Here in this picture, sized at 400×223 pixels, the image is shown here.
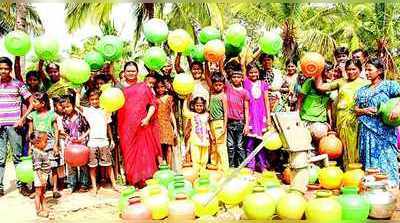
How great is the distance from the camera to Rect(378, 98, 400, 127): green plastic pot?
4.84 meters

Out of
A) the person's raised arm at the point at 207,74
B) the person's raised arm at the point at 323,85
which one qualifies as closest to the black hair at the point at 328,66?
the person's raised arm at the point at 323,85

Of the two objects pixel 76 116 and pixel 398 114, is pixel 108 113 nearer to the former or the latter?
pixel 76 116

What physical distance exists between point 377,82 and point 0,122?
370 cm

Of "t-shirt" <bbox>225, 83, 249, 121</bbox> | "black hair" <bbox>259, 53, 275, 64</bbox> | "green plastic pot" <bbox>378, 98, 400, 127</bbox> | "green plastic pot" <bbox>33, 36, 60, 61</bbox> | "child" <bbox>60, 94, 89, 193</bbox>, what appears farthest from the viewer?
→ "black hair" <bbox>259, 53, 275, 64</bbox>

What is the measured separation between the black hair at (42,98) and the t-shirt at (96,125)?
0.37 metres

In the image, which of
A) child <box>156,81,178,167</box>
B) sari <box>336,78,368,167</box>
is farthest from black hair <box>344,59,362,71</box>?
child <box>156,81,178,167</box>

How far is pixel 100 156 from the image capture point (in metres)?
5.91

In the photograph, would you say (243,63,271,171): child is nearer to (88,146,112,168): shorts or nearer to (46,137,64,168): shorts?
(88,146,112,168): shorts

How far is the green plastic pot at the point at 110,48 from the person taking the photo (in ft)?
19.4

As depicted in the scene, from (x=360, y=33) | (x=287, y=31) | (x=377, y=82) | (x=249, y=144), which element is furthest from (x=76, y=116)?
(x=360, y=33)

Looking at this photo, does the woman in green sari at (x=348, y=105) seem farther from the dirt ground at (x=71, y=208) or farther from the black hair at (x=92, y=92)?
the black hair at (x=92, y=92)

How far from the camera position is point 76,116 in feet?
19.1

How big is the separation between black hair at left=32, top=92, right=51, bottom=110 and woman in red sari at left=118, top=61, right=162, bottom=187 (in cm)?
73

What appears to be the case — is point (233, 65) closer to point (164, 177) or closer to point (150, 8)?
point (164, 177)
